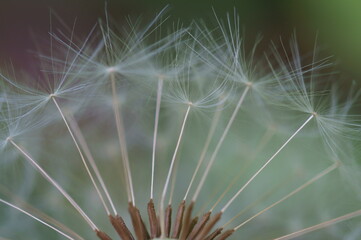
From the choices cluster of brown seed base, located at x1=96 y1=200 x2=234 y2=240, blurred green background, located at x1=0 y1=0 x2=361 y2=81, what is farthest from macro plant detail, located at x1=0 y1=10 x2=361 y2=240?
blurred green background, located at x1=0 y1=0 x2=361 y2=81

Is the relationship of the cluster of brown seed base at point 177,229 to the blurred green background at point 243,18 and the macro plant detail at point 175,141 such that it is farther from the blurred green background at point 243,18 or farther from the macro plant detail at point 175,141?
the blurred green background at point 243,18

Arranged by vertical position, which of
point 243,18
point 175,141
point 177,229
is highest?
point 243,18

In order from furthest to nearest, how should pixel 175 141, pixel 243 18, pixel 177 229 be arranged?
pixel 243 18
pixel 175 141
pixel 177 229

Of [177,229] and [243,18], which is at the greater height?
[243,18]

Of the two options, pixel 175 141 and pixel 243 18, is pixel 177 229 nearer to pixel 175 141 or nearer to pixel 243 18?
pixel 175 141

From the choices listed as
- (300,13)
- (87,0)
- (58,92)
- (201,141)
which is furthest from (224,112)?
(87,0)

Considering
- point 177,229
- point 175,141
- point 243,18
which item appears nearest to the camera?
point 177,229

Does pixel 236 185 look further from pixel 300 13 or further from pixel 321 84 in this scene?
pixel 300 13

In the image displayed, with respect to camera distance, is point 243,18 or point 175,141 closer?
point 175,141

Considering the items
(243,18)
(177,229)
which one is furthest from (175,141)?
(243,18)
